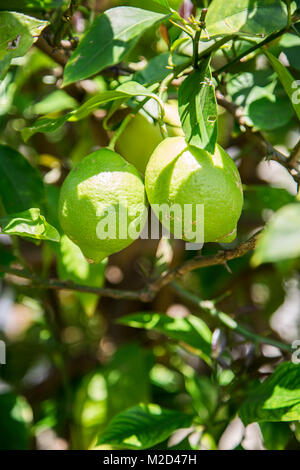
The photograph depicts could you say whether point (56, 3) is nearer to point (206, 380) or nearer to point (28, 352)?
point (206, 380)

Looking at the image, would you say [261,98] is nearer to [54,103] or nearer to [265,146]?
[265,146]

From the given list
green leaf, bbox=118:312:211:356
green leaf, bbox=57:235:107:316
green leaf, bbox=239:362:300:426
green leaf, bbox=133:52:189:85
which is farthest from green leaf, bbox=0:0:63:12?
green leaf, bbox=239:362:300:426

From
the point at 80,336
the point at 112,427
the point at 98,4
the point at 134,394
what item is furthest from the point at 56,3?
the point at 80,336

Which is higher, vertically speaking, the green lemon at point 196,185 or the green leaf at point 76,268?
the green lemon at point 196,185

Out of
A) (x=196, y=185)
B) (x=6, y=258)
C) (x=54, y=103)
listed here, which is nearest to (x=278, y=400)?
(x=196, y=185)

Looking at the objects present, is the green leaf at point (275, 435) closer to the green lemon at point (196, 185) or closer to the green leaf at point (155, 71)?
the green lemon at point (196, 185)

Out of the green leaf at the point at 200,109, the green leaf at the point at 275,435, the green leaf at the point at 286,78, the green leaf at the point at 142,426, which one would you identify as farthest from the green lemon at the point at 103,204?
the green leaf at the point at 275,435

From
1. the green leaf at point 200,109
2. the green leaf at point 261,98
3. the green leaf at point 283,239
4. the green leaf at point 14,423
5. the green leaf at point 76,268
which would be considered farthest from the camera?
the green leaf at point 14,423
